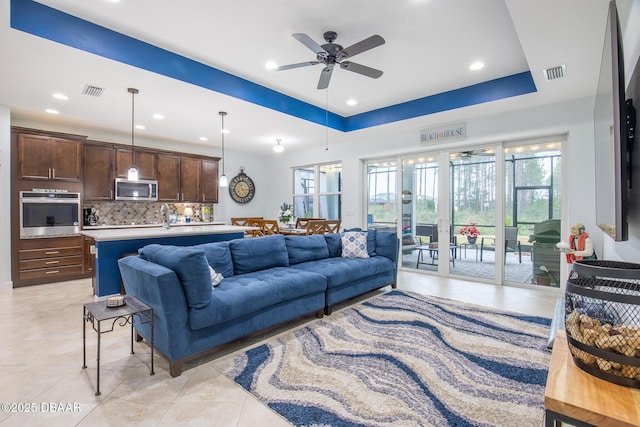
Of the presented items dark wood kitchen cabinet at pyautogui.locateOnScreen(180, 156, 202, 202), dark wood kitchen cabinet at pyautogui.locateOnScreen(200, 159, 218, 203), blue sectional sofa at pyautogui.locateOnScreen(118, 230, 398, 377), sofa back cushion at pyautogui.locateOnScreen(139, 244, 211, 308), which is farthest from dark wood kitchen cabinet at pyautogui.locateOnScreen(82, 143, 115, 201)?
sofa back cushion at pyautogui.locateOnScreen(139, 244, 211, 308)

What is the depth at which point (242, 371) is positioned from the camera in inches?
89.1

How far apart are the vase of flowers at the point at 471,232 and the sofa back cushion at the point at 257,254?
325cm

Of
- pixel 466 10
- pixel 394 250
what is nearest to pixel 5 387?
pixel 394 250

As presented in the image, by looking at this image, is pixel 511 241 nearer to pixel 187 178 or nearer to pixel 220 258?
pixel 220 258

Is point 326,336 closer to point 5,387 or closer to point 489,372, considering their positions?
point 489,372

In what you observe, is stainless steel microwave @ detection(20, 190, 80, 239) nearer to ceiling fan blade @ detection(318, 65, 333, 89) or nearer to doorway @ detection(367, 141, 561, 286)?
ceiling fan blade @ detection(318, 65, 333, 89)

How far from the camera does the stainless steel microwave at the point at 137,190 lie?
576cm

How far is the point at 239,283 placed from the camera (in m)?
2.84

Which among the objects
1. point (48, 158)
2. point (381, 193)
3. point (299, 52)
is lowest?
point (381, 193)

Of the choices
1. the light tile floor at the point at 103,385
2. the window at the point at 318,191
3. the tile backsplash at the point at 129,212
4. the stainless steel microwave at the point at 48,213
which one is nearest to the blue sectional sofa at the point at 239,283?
the light tile floor at the point at 103,385

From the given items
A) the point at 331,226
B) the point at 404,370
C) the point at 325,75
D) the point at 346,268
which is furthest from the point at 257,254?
the point at 331,226

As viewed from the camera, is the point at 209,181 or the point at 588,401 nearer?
the point at 588,401

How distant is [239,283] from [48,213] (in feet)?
13.5

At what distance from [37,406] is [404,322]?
295cm
